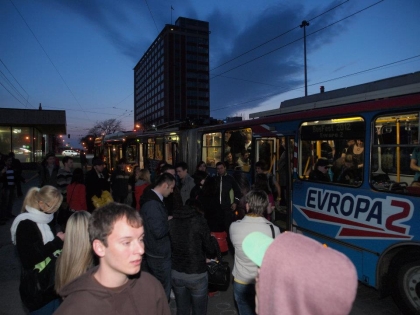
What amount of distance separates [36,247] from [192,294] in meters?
1.73

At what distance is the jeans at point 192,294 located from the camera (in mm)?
3504

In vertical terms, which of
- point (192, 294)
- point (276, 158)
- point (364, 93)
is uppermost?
point (364, 93)

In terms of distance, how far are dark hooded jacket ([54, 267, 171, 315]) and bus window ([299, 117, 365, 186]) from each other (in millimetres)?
4266

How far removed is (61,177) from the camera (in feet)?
22.6

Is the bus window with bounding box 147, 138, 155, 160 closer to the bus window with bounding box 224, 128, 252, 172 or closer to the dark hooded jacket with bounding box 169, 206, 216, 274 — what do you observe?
the bus window with bounding box 224, 128, 252, 172

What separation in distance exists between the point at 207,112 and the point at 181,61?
20.9 meters

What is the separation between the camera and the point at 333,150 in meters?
5.81

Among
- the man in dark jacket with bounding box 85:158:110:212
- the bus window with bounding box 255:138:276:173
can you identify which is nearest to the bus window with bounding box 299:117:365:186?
the bus window with bounding box 255:138:276:173

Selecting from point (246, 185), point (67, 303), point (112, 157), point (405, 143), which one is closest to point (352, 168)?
point (405, 143)

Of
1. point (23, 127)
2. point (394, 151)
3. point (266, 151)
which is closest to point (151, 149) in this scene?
point (266, 151)

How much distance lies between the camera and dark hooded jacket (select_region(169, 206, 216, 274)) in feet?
11.4

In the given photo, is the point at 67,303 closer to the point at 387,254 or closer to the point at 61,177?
the point at 387,254

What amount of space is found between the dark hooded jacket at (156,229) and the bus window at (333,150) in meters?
3.30

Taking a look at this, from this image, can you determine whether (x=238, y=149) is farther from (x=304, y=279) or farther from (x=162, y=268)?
(x=304, y=279)
